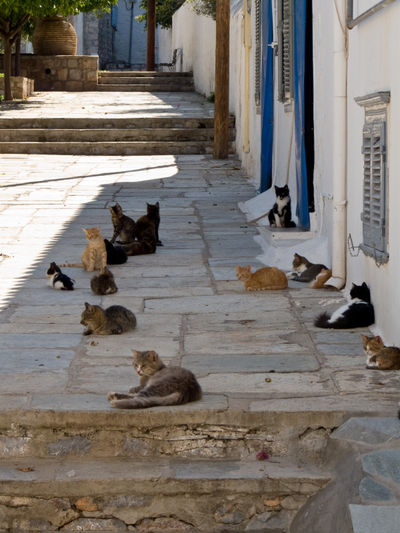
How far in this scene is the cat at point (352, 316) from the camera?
236 inches

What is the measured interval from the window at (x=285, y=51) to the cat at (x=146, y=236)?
228cm

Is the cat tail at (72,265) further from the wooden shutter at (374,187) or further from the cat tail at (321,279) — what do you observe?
the wooden shutter at (374,187)

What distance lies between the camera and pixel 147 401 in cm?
454

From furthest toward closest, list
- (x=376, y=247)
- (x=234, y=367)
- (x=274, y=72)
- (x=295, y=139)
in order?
(x=274, y=72) < (x=295, y=139) < (x=376, y=247) < (x=234, y=367)

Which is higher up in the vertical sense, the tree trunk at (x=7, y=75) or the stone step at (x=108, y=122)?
the tree trunk at (x=7, y=75)

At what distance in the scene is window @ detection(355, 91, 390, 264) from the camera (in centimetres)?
568

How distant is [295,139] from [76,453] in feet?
18.4

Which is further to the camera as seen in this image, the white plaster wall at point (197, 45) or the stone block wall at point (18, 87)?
the stone block wall at point (18, 87)

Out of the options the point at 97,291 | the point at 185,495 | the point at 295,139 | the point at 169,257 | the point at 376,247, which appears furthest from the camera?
the point at 295,139

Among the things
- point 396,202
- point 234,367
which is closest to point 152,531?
point 234,367

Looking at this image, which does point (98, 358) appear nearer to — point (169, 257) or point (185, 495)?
point (185, 495)

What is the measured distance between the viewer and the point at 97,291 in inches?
279

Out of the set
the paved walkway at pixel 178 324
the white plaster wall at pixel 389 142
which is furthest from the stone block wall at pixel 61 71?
the white plaster wall at pixel 389 142

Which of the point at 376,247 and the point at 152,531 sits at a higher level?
the point at 376,247
